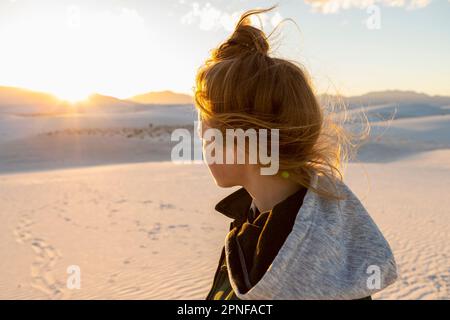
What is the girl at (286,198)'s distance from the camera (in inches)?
38.7

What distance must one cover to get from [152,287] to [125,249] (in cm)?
178

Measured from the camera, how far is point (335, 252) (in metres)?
1.01

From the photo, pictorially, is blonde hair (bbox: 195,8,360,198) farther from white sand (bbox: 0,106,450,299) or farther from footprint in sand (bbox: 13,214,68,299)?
footprint in sand (bbox: 13,214,68,299)

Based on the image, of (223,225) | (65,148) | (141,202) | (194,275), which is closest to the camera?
(194,275)

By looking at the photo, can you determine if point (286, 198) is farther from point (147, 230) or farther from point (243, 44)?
point (147, 230)

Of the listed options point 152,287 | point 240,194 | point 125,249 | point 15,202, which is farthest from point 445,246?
point 15,202

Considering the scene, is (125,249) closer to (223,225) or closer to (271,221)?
(223,225)

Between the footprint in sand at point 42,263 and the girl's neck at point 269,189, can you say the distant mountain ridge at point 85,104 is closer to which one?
the footprint in sand at point 42,263

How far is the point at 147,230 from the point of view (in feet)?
29.1

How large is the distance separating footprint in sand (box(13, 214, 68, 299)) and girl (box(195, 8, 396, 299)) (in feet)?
17.1

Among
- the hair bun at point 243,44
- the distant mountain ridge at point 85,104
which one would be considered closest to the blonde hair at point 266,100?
the hair bun at point 243,44

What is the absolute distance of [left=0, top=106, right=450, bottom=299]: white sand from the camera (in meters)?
6.02

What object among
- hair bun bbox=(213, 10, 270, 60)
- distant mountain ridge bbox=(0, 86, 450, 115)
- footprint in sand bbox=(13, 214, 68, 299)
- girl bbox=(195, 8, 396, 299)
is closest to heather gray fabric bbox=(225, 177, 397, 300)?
girl bbox=(195, 8, 396, 299)
